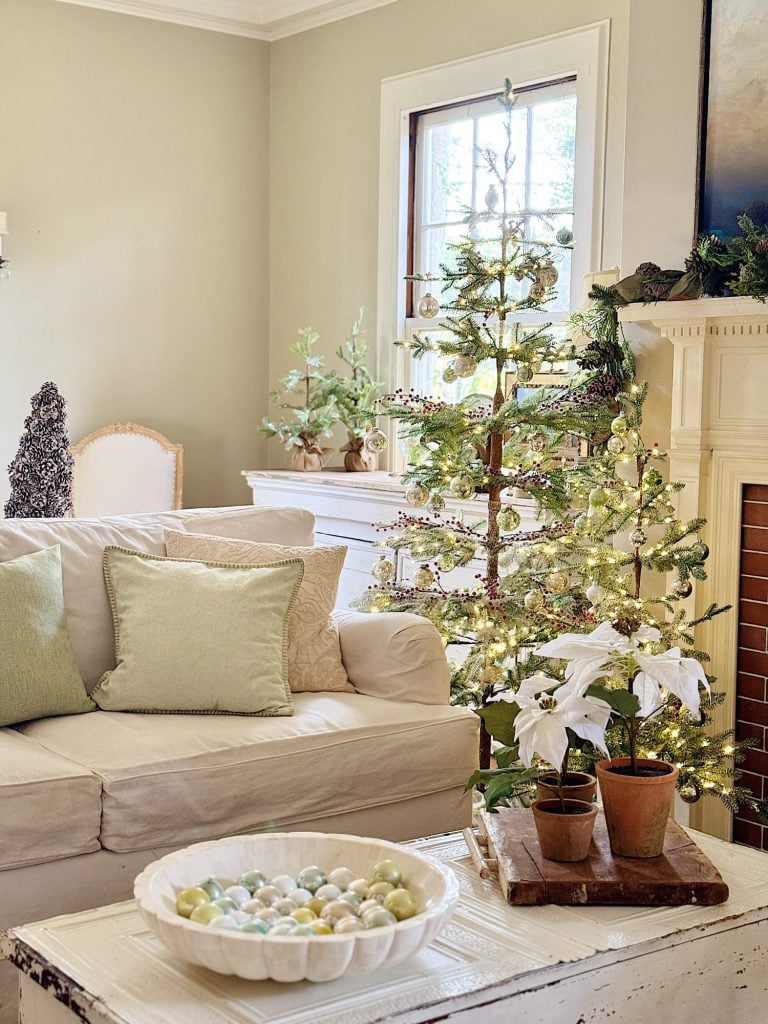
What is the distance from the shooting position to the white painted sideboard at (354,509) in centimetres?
453

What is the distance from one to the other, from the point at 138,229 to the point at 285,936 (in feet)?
14.4

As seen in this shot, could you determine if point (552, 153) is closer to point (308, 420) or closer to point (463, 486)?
point (308, 420)

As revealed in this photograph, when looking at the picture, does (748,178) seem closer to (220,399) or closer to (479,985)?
(479,985)

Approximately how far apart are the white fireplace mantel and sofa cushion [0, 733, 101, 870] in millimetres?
1817

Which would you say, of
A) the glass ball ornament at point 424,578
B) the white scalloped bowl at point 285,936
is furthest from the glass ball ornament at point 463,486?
the white scalloped bowl at point 285,936

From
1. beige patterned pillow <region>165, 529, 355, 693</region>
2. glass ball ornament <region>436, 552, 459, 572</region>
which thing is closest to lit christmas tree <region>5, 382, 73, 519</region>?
beige patterned pillow <region>165, 529, 355, 693</region>

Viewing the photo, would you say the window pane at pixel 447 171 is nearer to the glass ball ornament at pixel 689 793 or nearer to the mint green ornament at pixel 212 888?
the glass ball ornament at pixel 689 793

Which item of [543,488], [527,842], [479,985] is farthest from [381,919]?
[543,488]

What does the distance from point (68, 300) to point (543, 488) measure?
2637mm

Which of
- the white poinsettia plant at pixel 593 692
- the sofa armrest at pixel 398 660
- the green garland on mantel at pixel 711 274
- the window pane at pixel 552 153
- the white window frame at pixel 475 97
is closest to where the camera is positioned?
the white poinsettia plant at pixel 593 692

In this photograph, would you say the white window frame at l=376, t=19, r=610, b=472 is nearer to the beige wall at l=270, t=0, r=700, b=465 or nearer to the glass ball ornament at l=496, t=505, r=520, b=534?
the beige wall at l=270, t=0, r=700, b=465

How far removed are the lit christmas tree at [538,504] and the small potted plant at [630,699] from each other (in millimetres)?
1230

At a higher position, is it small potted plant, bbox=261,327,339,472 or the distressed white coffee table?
small potted plant, bbox=261,327,339,472

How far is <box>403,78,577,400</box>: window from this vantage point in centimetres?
448
